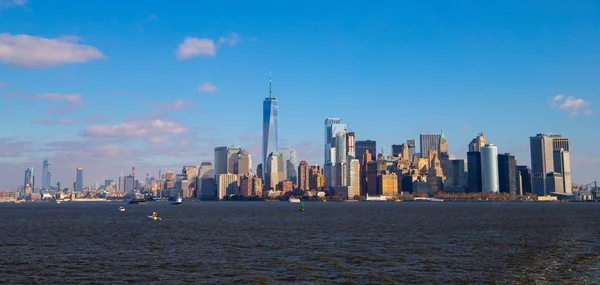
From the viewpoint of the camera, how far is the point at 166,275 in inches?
2016

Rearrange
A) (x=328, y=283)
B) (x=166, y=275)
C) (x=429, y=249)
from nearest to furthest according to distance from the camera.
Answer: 1. (x=328, y=283)
2. (x=166, y=275)
3. (x=429, y=249)

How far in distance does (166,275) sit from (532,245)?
161ft

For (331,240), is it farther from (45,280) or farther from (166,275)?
(45,280)

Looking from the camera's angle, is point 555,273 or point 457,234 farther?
point 457,234

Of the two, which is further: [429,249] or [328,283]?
[429,249]

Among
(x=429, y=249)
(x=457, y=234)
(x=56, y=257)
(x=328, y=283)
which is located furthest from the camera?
(x=457, y=234)

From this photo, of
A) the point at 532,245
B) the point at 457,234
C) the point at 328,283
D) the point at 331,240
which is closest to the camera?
the point at 328,283

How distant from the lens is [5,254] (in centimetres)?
6762

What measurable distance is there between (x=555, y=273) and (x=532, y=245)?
2514 centimetres

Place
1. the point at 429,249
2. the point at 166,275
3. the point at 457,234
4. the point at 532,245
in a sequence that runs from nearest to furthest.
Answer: the point at 166,275, the point at 429,249, the point at 532,245, the point at 457,234

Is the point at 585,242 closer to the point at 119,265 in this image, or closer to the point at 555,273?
the point at 555,273

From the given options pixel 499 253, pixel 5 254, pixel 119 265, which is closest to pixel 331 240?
pixel 499 253

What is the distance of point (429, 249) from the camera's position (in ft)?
232

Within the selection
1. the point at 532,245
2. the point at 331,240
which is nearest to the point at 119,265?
the point at 331,240
